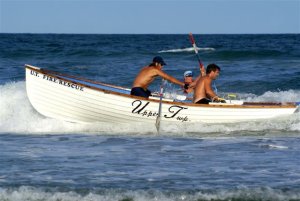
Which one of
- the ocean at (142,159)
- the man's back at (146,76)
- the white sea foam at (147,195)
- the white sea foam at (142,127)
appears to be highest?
the man's back at (146,76)

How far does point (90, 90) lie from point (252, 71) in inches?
572

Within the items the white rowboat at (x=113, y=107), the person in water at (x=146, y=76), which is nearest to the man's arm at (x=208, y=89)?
the white rowboat at (x=113, y=107)

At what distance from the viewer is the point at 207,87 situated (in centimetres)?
1336

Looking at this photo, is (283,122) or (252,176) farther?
(283,122)

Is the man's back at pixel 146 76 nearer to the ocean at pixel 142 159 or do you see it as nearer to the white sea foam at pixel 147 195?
the ocean at pixel 142 159

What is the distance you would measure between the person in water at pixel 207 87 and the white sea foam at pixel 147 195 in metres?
5.19

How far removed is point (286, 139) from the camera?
12.2 meters

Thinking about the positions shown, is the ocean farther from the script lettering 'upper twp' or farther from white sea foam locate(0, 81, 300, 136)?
the script lettering 'upper twp'

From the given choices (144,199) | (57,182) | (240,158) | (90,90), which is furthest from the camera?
(90,90)

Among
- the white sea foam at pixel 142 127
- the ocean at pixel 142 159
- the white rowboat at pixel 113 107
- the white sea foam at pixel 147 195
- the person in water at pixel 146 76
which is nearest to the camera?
the white sea foam at pixel 147 195

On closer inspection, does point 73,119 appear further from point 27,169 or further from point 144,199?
point 144,199

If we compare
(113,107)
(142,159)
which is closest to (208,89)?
(113,107)

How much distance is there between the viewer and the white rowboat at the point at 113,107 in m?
13.2

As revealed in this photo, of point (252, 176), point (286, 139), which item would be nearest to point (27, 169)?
point (252, 176)
